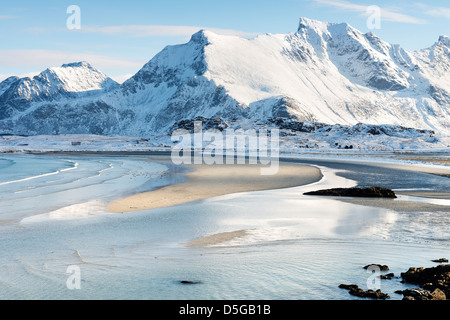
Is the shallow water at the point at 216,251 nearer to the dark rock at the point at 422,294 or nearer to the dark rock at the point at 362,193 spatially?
the dark rock at the point at 422,294

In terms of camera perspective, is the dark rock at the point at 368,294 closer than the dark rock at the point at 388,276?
Yes

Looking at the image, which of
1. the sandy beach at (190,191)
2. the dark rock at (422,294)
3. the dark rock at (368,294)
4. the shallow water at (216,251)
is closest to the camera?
the dark rock at (422,294)

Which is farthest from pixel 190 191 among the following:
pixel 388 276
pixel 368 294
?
pixel 368 294

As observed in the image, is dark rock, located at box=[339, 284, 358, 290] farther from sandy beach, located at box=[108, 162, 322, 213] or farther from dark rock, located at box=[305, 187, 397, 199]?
dark rock, located at box=[305, 187, 397, 199]

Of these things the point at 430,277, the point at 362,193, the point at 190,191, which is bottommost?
the point at 190,191

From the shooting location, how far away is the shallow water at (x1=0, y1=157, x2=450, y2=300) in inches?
385

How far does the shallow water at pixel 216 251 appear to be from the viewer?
979cm

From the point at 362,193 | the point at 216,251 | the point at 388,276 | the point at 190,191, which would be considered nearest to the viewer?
the point at 388,276

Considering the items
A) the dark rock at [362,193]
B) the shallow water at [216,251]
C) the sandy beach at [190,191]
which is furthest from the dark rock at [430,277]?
the dark rock at [362,193]

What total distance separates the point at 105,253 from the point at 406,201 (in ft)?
55.1

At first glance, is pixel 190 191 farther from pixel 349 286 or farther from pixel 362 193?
pixel 349 286

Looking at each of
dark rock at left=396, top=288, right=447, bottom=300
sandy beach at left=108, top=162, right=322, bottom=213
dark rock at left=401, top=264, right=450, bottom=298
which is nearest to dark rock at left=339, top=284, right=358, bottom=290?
dark rock at left=396, top=288, right=447, bottom=300

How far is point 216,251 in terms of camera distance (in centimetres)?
1305

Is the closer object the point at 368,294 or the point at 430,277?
the point at 368,294
